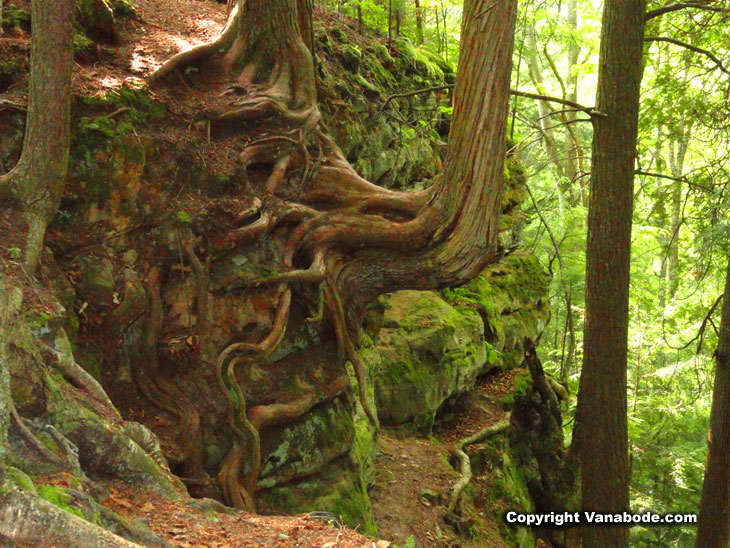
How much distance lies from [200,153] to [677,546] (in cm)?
1111

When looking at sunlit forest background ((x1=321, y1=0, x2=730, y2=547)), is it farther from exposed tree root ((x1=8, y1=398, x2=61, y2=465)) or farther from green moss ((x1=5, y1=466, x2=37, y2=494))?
green moss ((x1=5, y1=466, x2=37, y2=494))

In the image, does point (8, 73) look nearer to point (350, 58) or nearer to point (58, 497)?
point (58, 497)

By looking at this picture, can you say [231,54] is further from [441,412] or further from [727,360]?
[727,360]

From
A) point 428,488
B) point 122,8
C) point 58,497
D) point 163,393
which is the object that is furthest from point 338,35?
point 58,497

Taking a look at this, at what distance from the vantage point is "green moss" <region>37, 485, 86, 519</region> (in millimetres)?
2906

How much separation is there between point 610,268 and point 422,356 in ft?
10.4

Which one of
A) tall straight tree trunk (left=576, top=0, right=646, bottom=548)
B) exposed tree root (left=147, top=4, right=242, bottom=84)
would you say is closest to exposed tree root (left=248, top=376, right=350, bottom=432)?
tall straight tree trunk (left=576, top=0, right=646, bottom=548)

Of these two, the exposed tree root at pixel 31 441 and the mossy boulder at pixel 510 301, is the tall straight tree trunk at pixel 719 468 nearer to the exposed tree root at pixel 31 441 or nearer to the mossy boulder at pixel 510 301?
the mossy boulder at pixel 510 301

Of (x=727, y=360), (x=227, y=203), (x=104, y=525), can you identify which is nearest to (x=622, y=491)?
(x=727, y=360)

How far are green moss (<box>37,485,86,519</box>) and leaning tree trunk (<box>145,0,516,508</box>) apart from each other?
2485mm

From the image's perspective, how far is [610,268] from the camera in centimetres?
702

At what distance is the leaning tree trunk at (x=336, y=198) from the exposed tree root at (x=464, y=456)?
1499 mm

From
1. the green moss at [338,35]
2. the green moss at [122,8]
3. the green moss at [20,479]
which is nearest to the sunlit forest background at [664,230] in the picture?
the green moss at [338,35]

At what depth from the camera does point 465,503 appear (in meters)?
8.15
